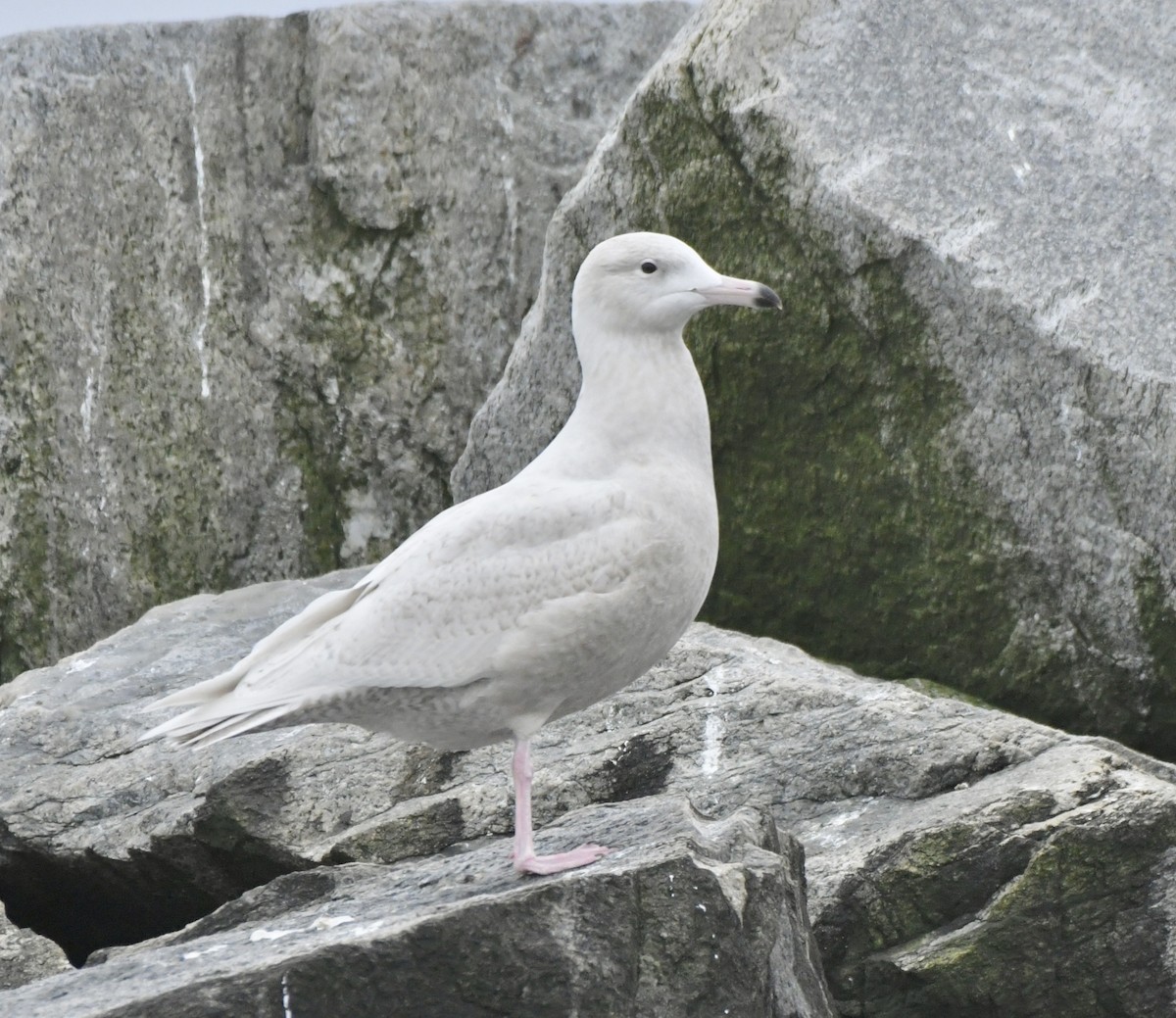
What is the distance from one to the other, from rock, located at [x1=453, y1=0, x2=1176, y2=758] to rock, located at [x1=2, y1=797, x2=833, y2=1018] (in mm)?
2992

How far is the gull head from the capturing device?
579 centimetres

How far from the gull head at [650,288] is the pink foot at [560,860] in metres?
1.67

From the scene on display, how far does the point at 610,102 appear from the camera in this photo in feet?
38.4

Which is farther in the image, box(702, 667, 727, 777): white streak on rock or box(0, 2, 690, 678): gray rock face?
box(0, 2, 690, 678): gray rock face

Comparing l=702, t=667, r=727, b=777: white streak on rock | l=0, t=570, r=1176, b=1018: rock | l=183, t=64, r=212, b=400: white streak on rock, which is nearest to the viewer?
l=0, t=570, r=1176, b=1018: rock

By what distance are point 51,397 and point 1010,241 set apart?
549 cm

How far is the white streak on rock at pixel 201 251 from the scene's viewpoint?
10914mm

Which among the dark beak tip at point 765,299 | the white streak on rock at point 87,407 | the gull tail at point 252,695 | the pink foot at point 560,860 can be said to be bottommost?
the pink foot at point 560,860

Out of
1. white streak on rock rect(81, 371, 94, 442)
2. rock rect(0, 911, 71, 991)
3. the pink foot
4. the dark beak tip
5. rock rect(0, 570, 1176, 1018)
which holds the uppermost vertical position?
the dark beak tip

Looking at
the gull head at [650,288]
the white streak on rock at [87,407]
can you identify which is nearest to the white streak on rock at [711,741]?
the gull head at [650,288]

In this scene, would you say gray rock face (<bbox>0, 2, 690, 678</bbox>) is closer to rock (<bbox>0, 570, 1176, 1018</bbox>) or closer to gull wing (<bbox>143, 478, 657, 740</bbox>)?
rock (<bbox>0, 570, 1176, 1018</bbox>)

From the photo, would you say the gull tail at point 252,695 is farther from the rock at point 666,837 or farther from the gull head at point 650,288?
the gull head at point 650,288

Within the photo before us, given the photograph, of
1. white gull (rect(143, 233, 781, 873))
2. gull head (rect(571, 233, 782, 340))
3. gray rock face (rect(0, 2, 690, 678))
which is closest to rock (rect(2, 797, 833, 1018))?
white gull (rect(143, 233, 781, 873))

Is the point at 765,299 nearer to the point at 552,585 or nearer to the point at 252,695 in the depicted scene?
the point at 552,585
